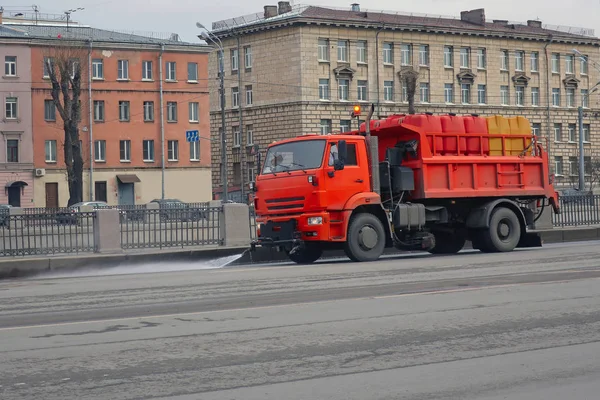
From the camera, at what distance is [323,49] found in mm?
79875

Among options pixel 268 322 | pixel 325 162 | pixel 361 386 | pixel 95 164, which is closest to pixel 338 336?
pixel 268 322

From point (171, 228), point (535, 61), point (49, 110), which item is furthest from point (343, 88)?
point (171, 228)

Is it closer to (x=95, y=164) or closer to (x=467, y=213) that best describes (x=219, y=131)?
(x=95, y=164)

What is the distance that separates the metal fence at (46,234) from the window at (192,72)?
56027 millimetres

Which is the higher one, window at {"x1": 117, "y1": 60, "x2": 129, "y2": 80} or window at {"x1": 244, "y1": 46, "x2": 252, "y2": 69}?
window at {"x1": 244, "y1": 46, "x2": 252, "y2": 69}

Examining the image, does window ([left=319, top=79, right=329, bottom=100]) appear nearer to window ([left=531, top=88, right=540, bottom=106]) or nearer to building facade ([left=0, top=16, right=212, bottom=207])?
building facade ([left=0, top=16, right=212, bottom=207])

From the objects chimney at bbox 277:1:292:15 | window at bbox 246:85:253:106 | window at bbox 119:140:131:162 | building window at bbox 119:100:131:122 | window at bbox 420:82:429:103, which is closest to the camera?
building window at bbox 119:100:131:122

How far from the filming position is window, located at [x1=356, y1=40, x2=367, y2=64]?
267 ft

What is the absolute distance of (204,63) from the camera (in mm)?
80062

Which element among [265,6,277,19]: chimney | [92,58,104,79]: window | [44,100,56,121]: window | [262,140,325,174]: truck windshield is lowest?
[262,140,325,174]: truck windshield

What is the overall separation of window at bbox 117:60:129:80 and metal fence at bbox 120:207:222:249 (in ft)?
173

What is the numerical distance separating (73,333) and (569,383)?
5.36 metres

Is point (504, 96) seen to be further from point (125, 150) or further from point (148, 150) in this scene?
point (125, 150)

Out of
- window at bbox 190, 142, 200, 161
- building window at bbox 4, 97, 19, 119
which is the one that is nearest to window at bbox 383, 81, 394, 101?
window at bbox 190, 142, 200, 161
